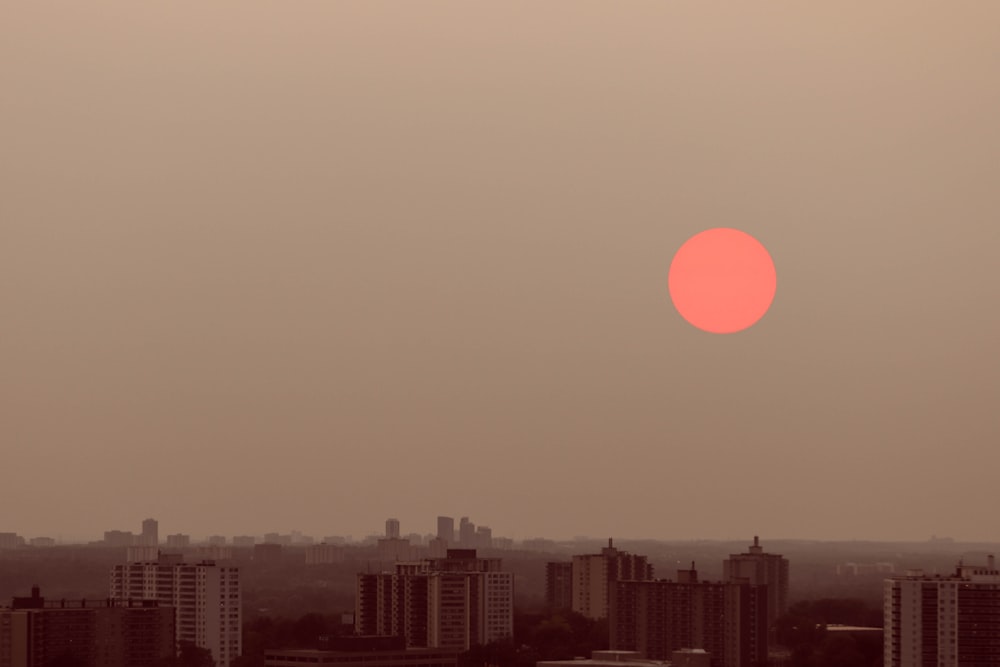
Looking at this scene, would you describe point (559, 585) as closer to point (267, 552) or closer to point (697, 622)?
point (697, 622)

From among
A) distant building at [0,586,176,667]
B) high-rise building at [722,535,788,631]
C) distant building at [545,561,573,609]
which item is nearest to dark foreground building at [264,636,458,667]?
distant building at [0,586,176,667]

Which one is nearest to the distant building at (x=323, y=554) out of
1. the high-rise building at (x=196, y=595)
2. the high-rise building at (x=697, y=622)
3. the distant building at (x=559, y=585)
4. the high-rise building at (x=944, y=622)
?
the distant building at (x=559, y=585)

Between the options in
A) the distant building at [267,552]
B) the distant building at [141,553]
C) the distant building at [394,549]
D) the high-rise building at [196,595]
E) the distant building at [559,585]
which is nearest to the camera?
the high-rise building at [196,595]

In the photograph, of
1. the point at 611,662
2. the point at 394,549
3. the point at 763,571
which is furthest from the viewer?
the point at 394,549

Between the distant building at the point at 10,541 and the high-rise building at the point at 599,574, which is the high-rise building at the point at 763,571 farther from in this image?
the distant building at the point at 10,541

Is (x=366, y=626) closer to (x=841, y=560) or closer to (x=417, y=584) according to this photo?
(x=417, y=584)

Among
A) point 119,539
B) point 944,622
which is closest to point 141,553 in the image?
point 119,539

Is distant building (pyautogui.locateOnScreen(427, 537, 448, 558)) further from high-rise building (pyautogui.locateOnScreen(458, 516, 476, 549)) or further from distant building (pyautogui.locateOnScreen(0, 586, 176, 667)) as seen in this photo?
distant building (pyautogui.locateOnScreen(0, 586, 176, 667))
